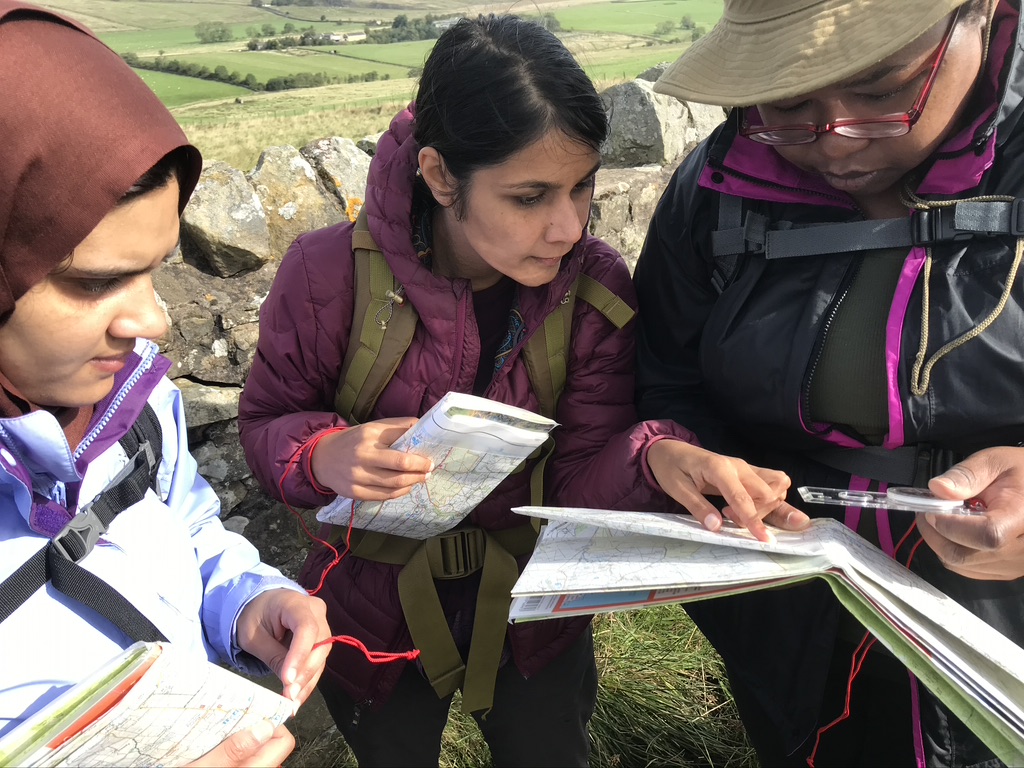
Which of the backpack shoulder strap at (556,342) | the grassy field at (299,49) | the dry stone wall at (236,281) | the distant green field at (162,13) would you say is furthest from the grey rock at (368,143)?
the backpack shoulder strap at (556,342)

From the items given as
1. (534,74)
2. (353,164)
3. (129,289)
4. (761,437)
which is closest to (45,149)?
(129,289)

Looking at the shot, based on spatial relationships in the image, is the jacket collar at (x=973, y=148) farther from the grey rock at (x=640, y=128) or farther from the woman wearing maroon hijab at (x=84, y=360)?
the grey rock at (x=640, y=128)

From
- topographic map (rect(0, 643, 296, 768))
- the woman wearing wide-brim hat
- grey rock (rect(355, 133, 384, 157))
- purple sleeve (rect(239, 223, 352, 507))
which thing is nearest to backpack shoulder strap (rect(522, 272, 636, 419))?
the woman wearing wide-brim hat

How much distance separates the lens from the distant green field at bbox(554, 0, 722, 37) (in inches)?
119

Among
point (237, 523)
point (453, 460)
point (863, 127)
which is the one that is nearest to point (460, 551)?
point (453, 460)

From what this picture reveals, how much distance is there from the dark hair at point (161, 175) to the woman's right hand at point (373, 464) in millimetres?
604

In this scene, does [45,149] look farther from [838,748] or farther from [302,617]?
[838,748]

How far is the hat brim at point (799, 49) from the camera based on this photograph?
1.37 meters

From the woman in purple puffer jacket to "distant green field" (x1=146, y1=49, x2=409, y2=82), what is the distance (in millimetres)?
4232

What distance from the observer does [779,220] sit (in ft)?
5.62

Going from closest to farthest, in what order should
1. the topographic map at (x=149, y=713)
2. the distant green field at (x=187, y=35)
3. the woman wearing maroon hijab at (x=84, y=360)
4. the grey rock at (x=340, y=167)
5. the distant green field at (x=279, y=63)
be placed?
the topographic map at (x=149, y=713), the woman wearing maroon hijab at (x=84, y=360), the grey rock at (x=340, y=167), the distant green field at (x=187, y=35), the distant green field at (x=279, y=63)

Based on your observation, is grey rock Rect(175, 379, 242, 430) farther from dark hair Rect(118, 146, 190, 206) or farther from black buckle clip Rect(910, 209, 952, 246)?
black buckle clip Rect(910, 209, 952, 246)

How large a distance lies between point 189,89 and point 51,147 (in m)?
4.49

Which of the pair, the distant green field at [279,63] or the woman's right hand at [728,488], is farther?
the distant green field at [279,63]
